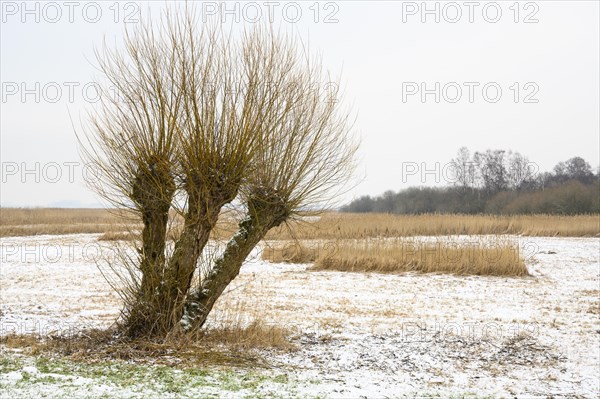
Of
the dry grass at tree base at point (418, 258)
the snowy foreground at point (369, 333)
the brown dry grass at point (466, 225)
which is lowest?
the snowy foreground at point (369, 333)

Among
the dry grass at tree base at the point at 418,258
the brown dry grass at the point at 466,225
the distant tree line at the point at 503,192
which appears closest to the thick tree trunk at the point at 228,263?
the dry grass at tree base at the point at 418,258

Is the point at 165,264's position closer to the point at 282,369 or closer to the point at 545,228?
the point at 282,369

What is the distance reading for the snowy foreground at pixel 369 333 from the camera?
5.54 metres

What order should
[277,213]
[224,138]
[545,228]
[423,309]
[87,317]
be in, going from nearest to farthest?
1. [224,138]
2. [277,213]
3. [87,317]
4. [423,309]
5. [545,228]

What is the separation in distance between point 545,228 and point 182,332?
21251 mm

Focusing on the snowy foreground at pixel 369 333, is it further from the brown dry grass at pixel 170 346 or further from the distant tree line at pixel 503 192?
the distant tree line at pixel 503 192

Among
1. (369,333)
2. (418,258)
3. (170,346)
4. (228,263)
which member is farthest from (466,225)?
(170,346)

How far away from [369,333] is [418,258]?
23.4ft

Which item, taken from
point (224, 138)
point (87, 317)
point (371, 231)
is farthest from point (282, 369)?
point (371, 231)

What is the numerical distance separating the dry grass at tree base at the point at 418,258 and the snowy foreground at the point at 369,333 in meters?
0.62

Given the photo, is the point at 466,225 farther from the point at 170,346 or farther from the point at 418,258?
the point at 170,346

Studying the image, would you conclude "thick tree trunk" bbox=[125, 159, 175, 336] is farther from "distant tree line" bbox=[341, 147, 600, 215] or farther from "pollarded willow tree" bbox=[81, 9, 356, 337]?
"distant tree line" bbox=[341, 147, 600, 215]

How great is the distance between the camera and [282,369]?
641 centimetres

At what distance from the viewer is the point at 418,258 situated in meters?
15.2
